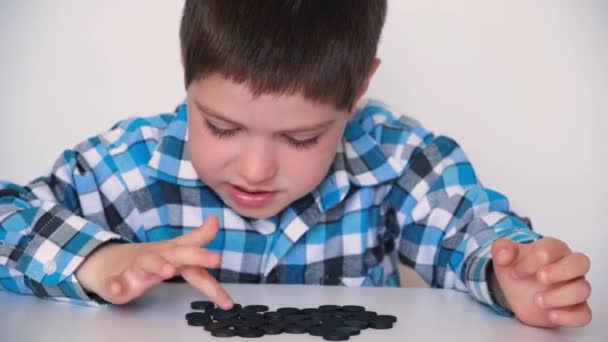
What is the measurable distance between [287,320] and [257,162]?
0.89 feet

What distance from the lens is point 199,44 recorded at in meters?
1.27

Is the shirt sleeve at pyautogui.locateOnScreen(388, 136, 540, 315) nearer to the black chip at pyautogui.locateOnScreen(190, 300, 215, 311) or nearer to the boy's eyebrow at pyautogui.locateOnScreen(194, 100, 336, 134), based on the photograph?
the boy's eyebrow at pyautogui.locateOnScreen(194, 100, 336, 134)

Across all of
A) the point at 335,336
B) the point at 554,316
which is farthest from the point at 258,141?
the point at 554,316

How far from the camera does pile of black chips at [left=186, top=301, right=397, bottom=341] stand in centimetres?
99

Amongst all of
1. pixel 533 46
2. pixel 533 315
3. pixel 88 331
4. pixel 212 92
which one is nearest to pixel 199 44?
pixel 212 92

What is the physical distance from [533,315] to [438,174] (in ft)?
1.48

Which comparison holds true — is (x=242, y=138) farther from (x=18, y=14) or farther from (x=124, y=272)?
(x=18, y=14)

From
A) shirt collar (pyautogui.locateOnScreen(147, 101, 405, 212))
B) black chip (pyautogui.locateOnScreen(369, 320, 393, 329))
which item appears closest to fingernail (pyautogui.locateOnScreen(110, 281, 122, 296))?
black chip (pyautogui.locateOnScreen(369, 320, 393, 329))

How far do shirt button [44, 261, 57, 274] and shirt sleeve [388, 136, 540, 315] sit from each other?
596 millimetres

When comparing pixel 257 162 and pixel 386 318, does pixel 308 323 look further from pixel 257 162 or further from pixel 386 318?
pixel 257 162

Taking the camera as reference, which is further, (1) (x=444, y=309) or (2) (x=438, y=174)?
(2) (x=438, y=174)

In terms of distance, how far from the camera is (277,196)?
134 centimetres

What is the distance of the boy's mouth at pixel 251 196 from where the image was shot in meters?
1.32

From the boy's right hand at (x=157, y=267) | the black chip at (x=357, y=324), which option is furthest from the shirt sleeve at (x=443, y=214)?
the boy's right hand at (x=157, y=267)
